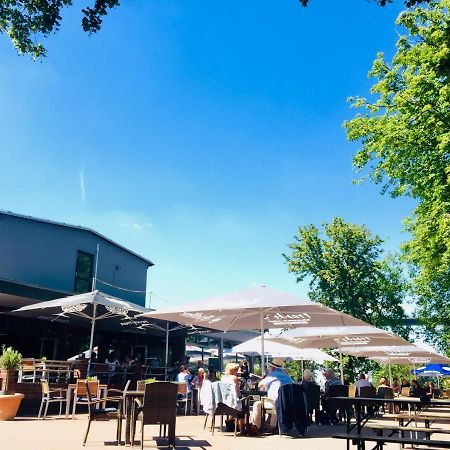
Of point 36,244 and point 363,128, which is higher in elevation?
point 363,128

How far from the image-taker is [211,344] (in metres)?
31.3

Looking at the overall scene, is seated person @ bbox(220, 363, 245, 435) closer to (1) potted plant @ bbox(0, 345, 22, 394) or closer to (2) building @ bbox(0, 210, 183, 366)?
(1) potted plant @ bbox(0, 345, 22, 394)

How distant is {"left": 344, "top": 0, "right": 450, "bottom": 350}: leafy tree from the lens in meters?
13.1

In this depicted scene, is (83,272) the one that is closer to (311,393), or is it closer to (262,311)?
(262,311)

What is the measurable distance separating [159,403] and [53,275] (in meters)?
14.7

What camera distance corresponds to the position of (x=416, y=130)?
45.3 ft

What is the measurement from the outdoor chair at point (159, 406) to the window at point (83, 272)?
15326 mm

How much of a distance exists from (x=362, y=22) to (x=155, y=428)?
32.1 ft

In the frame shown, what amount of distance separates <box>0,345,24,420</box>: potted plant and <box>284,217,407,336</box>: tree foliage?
68.1ft

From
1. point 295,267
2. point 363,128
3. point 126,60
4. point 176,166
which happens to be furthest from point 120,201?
point 295,267

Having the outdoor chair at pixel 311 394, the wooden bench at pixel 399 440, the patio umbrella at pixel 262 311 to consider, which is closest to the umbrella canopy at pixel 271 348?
the outdoor chair at pixel 311 394

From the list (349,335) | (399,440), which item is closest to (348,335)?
(349,335)

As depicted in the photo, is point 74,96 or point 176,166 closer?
point 74,96

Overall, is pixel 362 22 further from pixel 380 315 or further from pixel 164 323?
pixel 380 315
